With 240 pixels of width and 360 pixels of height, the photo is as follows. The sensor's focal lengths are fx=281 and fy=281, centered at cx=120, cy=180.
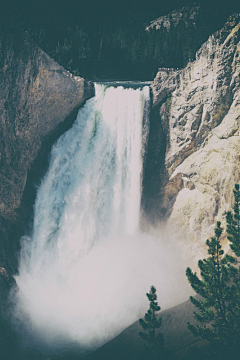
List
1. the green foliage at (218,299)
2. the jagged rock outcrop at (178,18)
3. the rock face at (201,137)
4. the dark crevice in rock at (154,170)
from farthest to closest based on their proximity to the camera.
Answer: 1. the jagged rock outcrop at (178,18)
2. the dark crevice in rock at (154,170)
3. the rock face at (201,137)
4. the green foliage at (218,299)

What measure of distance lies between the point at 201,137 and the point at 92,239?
12796 millimetres

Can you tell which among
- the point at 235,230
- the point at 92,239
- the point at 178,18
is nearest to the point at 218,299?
the point at 235,230

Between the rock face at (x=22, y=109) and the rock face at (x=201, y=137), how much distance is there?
9.63m

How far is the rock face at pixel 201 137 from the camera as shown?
21.0 m

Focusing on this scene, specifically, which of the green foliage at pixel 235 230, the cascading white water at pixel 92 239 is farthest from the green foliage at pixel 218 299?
the cascading white water at pixel 92 239

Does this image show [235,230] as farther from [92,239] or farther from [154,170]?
[92,239]

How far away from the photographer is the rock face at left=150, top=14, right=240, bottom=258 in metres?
21.0

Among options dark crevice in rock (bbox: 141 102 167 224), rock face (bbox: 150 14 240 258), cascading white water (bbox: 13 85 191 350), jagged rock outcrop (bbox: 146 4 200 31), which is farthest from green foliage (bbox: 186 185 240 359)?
jagged rock outcrop (bbox: 146 4 200 31)

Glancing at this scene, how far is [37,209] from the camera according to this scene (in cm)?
2481

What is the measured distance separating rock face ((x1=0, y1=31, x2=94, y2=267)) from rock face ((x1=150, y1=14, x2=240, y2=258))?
9631mm

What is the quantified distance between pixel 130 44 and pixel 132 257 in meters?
37.3

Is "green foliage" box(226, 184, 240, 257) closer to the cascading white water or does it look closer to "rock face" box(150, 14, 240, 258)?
"rock face" box(150, 14, 240, 258)

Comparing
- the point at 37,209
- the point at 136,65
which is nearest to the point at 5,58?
the point at 37,209

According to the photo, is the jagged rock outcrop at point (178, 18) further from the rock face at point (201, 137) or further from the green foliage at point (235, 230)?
the green foliage at point (235, 230)
